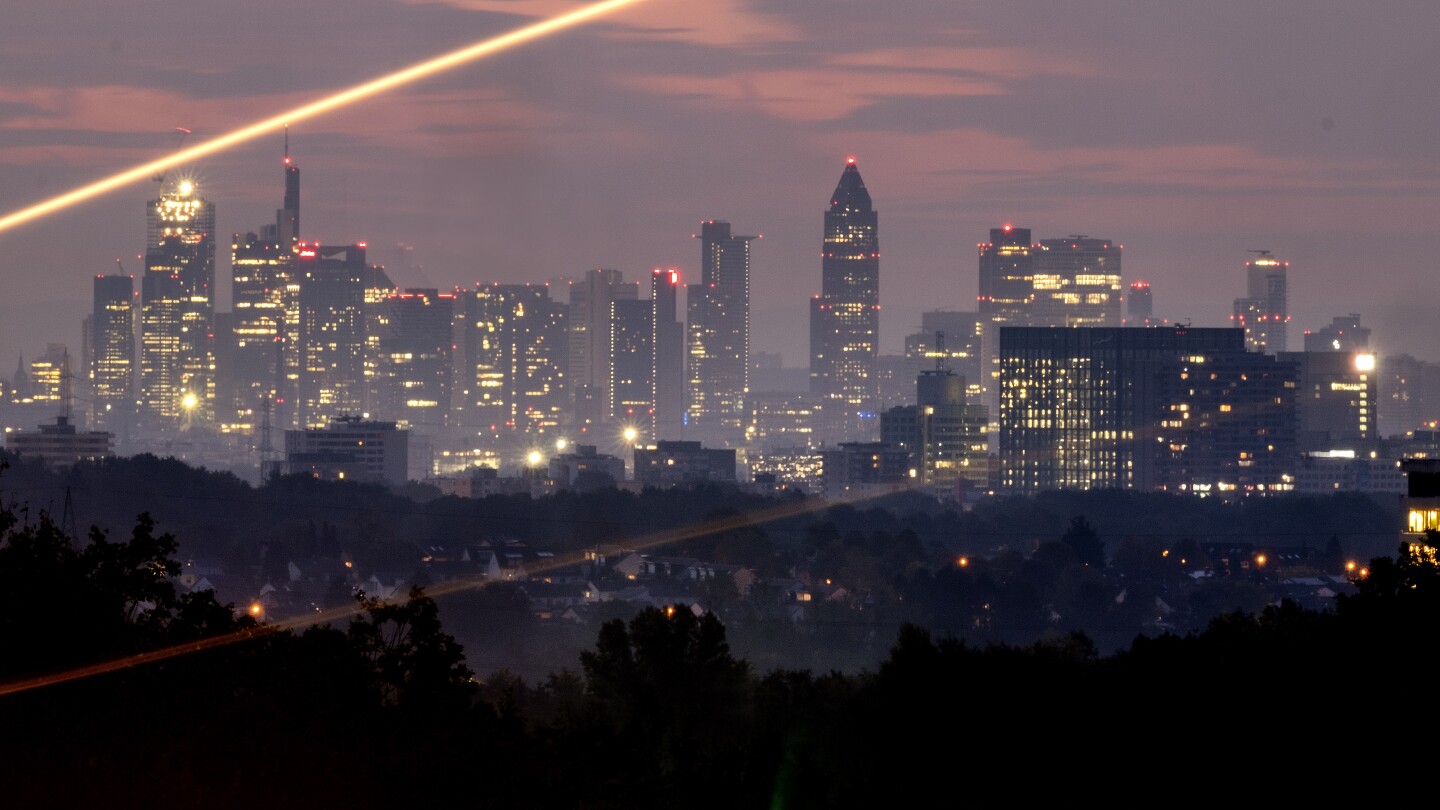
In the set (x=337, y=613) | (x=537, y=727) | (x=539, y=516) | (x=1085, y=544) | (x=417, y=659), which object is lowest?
(x=337, y=613)

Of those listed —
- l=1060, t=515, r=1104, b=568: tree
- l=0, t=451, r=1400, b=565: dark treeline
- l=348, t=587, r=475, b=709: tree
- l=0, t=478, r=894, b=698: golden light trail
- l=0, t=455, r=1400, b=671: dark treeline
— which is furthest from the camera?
l=0, t=451, r=1400, b=565: dark treeline

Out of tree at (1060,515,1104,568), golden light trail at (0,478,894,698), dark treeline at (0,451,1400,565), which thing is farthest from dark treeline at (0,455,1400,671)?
golden light trail at (0,478,894,698)

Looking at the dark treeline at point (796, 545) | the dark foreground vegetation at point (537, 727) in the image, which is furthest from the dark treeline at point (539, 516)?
the dark foreground vegetation at point (537, 727)

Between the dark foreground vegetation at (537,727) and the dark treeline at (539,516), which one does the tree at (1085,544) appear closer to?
the dark treeline at (539,516)

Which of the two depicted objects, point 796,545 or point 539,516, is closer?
point 796,545

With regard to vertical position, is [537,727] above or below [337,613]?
above

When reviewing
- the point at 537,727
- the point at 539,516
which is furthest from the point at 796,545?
the point at 537,727

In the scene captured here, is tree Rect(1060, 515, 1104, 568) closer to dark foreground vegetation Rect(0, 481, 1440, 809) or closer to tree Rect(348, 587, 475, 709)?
dark foreground vegetation Rect(0, 481, 1440, 809)

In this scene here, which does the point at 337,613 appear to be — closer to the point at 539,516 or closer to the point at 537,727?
the point at 539,516
